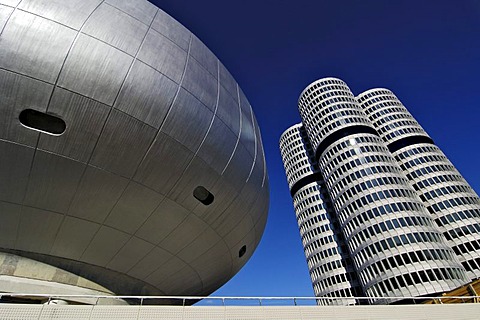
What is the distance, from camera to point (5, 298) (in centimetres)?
934

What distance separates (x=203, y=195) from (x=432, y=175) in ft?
234

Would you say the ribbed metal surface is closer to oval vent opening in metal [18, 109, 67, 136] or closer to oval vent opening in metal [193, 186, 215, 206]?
oval vent opening in metal [193, 186, 215, 206]

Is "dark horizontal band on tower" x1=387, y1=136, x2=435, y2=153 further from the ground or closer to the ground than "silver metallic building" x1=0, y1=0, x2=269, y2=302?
further from the ground

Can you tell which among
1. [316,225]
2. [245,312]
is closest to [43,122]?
[245,312]

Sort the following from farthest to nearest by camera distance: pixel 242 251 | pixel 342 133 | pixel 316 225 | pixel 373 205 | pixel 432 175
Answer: pixel 316 225 < pixel 342 133 < pixel 432 175 < pixel 373 205 < pixel 242 251

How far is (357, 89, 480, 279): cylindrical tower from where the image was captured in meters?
56.4

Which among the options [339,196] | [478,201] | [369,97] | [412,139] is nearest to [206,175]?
[339,196]

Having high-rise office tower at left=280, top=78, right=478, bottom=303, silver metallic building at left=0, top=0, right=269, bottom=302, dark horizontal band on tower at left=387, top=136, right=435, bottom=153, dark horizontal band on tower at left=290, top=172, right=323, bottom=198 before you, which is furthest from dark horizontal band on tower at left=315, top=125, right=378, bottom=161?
silver metallic building at left=0, top=0, right=269, bottom=302

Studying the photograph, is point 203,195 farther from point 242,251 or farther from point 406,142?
point 406,142

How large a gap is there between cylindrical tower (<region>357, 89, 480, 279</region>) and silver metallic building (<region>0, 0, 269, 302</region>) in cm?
6318

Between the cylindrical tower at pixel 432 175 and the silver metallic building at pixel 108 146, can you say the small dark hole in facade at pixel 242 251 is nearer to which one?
the silver metallic building at pixel 108 146

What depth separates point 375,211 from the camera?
58250 millimetres

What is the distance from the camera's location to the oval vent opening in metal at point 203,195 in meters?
11.1

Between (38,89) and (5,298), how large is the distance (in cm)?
691
